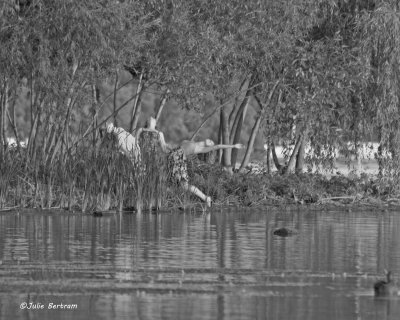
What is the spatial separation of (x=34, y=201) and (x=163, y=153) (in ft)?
9.21

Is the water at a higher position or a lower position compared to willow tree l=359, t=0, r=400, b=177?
lower

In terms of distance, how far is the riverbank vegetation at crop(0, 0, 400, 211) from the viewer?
75.1 feet

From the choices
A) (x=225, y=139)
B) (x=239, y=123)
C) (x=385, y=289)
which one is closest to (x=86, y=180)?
(x=225, y=139)

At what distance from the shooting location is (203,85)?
25375mm

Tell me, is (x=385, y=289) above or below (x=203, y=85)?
below

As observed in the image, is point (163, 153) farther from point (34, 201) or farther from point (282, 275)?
point (282, 275)

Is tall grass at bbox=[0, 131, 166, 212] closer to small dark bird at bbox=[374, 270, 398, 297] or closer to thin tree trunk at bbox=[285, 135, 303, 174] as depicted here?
thin tree trunk at bbox=[285, 135, 303, 174]

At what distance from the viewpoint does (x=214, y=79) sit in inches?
998

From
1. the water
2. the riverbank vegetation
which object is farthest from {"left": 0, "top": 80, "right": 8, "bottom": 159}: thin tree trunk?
the water

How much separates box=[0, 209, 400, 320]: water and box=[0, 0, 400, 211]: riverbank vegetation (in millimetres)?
1979

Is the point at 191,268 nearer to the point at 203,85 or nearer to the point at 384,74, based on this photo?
the point at 203,85

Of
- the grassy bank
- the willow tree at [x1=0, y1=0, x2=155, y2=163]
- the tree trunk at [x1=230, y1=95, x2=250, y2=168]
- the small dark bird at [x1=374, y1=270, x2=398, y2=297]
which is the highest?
the willow tree at [x1=0, y1=0, x2=155, y2=163]

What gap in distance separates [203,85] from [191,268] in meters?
11.7

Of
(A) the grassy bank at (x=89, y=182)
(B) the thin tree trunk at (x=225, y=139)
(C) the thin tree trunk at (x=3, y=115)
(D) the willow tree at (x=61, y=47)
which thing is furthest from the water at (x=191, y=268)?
(B) the thin tree trunk at (x=225, y=139)
